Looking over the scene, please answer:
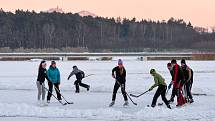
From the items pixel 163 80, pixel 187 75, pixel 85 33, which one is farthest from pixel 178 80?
pixel 85 33

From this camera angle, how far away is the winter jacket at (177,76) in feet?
54.8

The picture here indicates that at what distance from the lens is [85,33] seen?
142250mm

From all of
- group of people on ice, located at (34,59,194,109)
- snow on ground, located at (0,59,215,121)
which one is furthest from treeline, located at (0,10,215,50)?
group of people on ice, located at (34,59,194,109)

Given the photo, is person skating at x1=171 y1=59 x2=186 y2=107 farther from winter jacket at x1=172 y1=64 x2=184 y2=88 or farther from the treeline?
the treeline

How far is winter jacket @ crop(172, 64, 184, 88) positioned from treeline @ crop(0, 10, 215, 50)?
335 feet

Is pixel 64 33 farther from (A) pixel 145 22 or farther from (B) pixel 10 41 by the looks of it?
(A) pixel 145 22

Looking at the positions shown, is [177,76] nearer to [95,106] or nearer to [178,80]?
[178,80]

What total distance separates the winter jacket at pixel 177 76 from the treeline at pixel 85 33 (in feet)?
335

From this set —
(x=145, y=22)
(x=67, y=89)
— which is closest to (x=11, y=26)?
(x=145, y=22)

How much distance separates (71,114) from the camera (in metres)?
14.6

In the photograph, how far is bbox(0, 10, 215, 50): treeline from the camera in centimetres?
12862

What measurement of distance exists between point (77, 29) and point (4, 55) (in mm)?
93392

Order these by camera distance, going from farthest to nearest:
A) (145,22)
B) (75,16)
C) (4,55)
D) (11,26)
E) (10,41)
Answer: (145,22) < (75,16) < (11,26) < (10,41) < (4,55)

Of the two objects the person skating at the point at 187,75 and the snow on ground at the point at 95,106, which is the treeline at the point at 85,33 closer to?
the snow on ground at the point at 95,106
